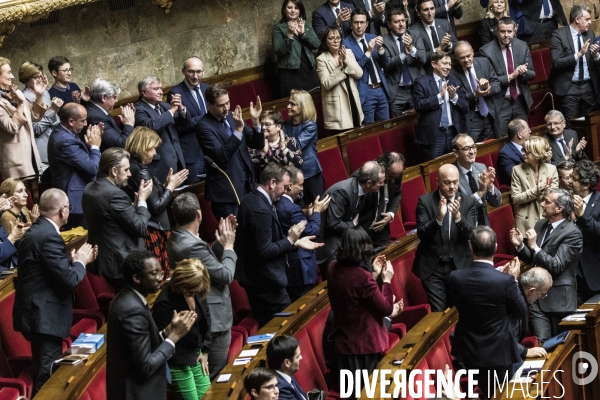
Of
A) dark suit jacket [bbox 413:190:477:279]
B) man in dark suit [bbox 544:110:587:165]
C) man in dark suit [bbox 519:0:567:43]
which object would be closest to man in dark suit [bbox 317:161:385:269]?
dark suit jacket [bbox 413:190:477:279]

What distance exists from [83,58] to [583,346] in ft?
11.5

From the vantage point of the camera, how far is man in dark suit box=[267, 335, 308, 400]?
→ 3.43 metres

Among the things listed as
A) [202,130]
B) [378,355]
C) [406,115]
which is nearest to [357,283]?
[378,355]

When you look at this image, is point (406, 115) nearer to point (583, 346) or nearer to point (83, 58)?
point (83, 58)

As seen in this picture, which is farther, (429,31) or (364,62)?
(429,31)

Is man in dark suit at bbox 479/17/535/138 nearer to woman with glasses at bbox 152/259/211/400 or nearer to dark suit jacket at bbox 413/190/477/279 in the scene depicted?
dark suit jacket at bbox 413/190/477/279

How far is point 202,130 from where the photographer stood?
5086 millimetres

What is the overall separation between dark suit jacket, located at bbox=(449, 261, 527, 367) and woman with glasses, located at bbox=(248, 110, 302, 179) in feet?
4.79

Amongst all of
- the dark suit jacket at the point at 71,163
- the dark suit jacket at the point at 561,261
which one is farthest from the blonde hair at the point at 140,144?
the dark suit jacket at the point at 561,261

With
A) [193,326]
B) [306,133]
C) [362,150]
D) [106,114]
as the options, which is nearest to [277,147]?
[306,133]

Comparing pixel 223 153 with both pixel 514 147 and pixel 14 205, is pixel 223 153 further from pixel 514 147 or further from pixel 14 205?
pixel 514 147

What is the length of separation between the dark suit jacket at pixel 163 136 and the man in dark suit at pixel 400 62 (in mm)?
1700

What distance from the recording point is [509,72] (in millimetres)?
6648

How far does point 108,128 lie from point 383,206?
1295 mm
